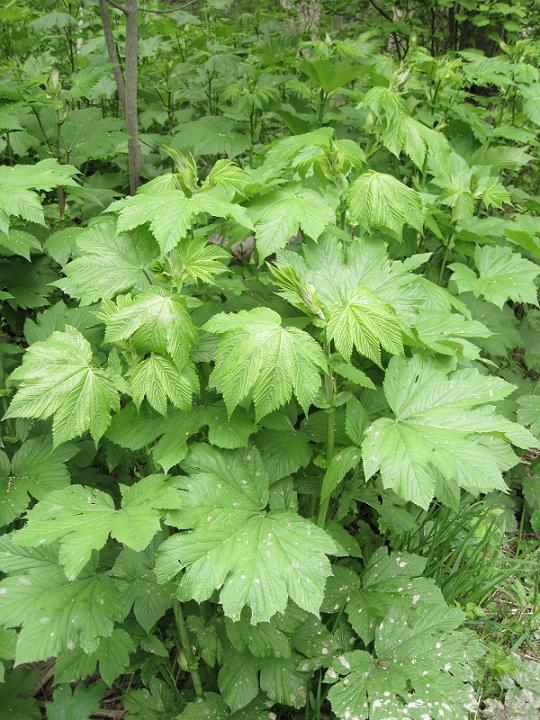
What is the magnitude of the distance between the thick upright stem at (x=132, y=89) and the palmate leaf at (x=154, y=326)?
189 cm

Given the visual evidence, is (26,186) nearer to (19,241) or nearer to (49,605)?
(19,241)

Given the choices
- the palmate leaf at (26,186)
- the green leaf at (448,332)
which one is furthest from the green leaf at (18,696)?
the green leaf at (448,332)

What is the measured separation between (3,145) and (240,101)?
1545 mm

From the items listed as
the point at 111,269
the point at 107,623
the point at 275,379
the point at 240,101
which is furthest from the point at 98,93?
the point at 107,623

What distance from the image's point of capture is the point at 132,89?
118 inches

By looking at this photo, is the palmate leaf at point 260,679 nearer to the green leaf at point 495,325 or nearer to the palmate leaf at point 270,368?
→ the palmate leaf at point 270,368

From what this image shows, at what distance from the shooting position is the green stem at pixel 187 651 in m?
1.88

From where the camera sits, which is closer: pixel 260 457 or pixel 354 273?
pixel 260 457

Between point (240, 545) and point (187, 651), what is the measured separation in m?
0.63

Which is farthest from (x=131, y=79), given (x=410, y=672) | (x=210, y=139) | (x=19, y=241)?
(x=410, y=672)

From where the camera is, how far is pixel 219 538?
5.32ft

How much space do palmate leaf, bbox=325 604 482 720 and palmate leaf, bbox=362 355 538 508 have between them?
0.47 m

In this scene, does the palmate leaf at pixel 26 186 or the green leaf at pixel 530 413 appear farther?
the green leaf at pixel 530 413

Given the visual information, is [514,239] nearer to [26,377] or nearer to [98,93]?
[26,377]
